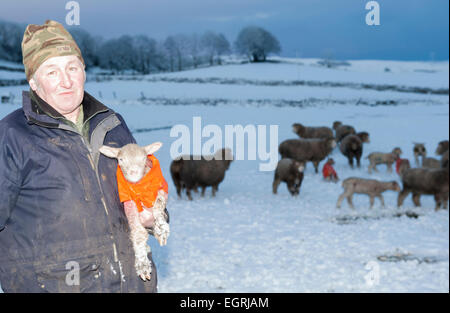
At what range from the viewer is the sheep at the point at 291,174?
13852 millimetres

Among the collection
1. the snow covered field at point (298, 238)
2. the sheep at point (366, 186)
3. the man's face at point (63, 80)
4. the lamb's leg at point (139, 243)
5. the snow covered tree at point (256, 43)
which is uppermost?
the snow covered tree at point (256, 43)

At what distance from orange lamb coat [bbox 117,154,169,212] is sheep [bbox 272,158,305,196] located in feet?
40.6

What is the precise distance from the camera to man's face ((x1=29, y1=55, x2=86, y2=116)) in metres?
1.69

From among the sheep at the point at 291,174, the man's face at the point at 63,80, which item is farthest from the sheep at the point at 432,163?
the man's face at the point at 63,80

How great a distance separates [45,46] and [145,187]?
0.68 m

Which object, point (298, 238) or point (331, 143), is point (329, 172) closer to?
point (331, 143)

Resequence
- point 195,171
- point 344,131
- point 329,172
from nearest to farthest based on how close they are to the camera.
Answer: point 195,171 → point 329,172 → point 344,131

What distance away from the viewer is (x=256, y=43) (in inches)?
2734

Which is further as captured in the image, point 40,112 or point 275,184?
point 275,184

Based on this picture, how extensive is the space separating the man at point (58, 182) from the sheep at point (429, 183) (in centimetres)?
1198

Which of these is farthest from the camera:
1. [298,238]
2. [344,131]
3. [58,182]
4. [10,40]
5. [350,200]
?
[10,40]

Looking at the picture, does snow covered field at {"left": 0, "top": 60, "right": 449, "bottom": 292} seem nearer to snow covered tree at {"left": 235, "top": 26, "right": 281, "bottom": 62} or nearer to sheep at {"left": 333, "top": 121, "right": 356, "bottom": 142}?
sheep at {"left": 333, "top": 121, "right": 356, "bottom": 142}

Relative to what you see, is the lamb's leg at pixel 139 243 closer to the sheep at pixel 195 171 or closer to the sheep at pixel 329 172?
the sheep at pixel 195 171

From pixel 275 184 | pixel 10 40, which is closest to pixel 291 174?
pixel 275 184
